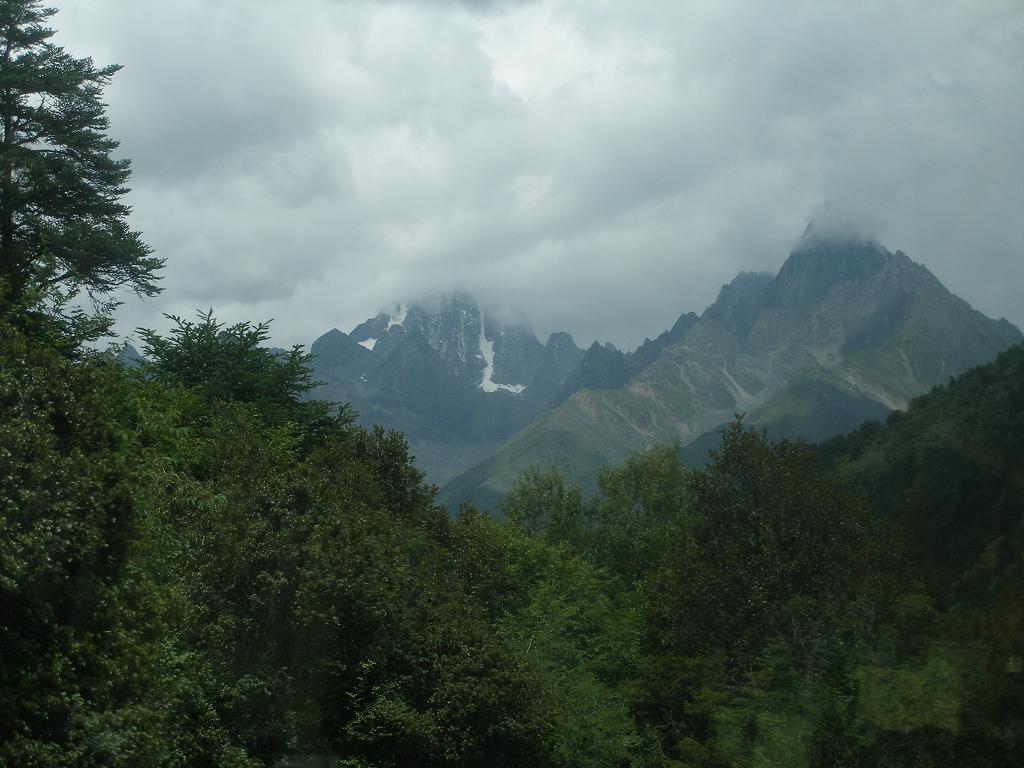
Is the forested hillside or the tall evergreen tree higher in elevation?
the tall evergreen tree

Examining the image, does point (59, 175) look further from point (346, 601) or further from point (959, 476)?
point (959, 476)

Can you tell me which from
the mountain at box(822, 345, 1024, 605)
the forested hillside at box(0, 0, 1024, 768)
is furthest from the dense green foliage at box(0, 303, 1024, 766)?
the mountain at box(822, 345, 1024, 605)

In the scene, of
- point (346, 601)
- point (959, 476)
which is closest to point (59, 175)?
point (346, 601)

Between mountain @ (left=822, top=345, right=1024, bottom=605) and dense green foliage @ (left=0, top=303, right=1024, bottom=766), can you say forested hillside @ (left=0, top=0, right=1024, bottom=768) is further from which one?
mountain @ (left=822, top=345, right=1024, bottom=605)

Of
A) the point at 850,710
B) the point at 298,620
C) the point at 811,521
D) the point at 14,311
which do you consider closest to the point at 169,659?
the point at 298,620

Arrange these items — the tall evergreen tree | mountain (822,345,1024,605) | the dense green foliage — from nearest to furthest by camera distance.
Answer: the dense green foliage, the tall evergreen tree, mountain (822,345,1024,605)

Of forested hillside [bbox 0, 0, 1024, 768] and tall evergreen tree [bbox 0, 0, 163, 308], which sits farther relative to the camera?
tall evergreen tree [bbox 0, 0, 163, 308]

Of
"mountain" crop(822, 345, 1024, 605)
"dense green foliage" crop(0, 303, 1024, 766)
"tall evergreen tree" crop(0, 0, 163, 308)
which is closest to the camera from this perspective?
"dense green foliage" crop(0, 303, 1024, 766)

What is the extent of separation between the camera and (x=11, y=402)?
12820mm

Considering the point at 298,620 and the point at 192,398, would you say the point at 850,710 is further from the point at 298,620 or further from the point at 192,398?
the point at 192,398

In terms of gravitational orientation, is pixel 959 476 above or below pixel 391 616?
above

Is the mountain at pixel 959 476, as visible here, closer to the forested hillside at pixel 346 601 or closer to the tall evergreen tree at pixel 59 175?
the forested hillside at pixel 346 601

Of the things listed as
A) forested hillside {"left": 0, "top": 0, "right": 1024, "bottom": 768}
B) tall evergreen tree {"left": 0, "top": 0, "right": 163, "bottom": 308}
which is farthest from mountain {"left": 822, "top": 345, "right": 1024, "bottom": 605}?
tall evergreen tree {"left": 0, "top": 0, "right": 163, "bottom": 308}

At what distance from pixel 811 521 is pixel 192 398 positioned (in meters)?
22.1
